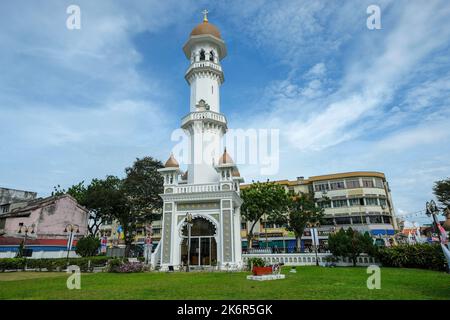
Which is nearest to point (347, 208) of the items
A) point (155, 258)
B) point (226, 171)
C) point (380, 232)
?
point (380, 232)

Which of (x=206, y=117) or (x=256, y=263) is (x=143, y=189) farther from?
(x=256, y=263)

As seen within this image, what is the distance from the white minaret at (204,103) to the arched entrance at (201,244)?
426 centimetres

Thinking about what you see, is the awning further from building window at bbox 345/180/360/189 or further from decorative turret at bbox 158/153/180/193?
decorative turret at bbox 158/153/180/193

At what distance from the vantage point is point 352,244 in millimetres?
21531

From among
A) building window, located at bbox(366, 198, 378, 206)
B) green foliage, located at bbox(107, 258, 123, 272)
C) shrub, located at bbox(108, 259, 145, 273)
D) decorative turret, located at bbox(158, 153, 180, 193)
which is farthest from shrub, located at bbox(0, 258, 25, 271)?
building window, located at bbox(366, 198, 378, 206)

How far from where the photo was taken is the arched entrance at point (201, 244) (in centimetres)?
2248

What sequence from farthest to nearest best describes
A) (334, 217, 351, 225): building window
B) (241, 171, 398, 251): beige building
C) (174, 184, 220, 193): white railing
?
(334, 217, 351, 225): building window
(241, 171, 398, 251): beige building
(174, 184, 220, 193): white railing

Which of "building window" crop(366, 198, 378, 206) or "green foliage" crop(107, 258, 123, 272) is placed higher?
"building window" crop(366, 198, 378, 206)

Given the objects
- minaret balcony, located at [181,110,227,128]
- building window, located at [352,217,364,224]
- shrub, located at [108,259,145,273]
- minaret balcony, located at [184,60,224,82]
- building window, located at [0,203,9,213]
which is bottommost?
shrub, located at [108,259,145,273]

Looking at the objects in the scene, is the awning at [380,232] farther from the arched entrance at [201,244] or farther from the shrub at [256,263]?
the arched entrance at [201,244]

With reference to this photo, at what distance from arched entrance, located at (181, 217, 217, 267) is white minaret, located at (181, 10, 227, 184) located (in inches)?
168

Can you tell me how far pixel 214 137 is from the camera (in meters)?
27.2

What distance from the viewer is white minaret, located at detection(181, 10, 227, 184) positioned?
86.7 ft
